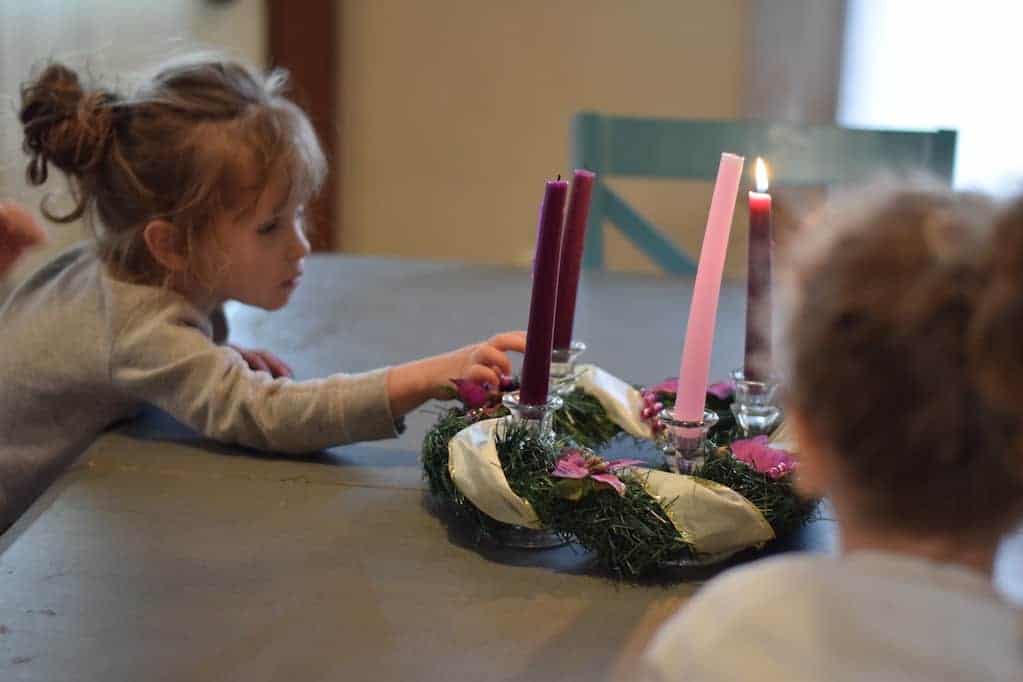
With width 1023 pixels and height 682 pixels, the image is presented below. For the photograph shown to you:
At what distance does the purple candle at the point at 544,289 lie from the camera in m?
0.73

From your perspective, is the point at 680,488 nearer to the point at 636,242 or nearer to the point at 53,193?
the point at 53,193

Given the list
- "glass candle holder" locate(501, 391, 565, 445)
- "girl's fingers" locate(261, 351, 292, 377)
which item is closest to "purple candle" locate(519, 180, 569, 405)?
"glass candle holder" locate(501, 391, 565, 445)

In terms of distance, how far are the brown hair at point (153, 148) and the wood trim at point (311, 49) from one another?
1486 mm

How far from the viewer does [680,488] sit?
0.73m

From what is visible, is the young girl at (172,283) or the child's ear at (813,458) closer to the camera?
the child's ear at (813,458)

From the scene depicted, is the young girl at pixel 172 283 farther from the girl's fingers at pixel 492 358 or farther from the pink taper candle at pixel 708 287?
the pink taper candle at pixel 708 287

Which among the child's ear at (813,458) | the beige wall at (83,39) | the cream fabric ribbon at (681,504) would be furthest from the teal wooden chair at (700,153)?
the child's ear at (813,458)

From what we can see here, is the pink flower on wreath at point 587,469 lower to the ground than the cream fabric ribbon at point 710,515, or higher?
higher

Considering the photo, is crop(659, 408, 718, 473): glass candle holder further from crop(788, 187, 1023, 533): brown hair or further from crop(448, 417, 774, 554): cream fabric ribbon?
crop(788, 187, 1023, 533): brown hair

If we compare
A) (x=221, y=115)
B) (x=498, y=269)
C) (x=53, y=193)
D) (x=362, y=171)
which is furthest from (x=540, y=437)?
(x=362, y=171)

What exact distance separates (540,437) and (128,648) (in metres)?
0.28

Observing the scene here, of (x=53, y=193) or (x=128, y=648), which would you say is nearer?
(x=128, y=648)

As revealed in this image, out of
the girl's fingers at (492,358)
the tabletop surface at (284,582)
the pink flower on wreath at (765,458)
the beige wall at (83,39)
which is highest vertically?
the beige wall at (83,39)

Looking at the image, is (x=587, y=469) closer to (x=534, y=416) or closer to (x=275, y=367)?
(x=534, y=416)
